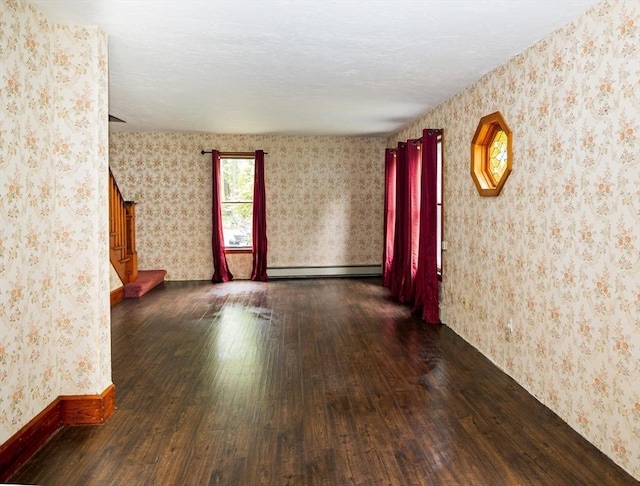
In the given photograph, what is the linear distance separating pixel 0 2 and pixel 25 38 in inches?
10.0

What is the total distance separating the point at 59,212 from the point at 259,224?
5475mm

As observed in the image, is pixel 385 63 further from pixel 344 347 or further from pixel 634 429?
pixel 634 429

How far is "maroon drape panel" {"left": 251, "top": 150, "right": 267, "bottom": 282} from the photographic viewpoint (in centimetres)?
838

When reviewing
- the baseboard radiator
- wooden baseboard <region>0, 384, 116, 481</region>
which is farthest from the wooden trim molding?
the baseboard radiator

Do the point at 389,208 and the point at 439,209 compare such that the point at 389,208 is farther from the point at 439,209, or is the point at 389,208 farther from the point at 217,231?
the point at 217,231

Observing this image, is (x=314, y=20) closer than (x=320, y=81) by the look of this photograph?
Yes

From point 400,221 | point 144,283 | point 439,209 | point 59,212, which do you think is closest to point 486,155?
point 439,209

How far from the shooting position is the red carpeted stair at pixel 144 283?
692 centimetres

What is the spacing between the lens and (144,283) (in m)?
7.20

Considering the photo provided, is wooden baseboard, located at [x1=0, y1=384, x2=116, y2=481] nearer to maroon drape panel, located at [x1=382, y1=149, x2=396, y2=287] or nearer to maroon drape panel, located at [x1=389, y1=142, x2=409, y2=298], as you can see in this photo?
maroon drape panel, located at [x1=389, y1=142, x2=409, y2=298]

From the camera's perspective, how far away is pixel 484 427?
2.94 metres

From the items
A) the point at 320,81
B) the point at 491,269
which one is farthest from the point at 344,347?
the point at 320,81

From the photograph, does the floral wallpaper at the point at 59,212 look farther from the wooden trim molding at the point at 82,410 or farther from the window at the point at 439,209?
the window at the point at 439,209

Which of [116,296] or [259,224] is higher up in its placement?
[259,224]
